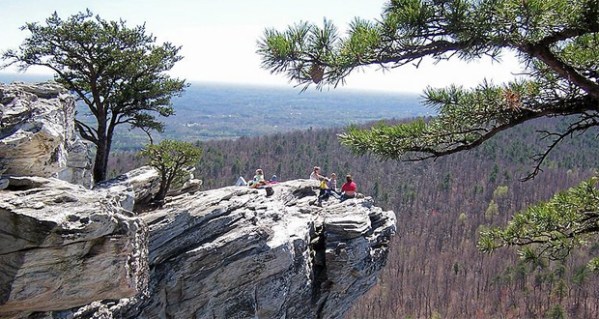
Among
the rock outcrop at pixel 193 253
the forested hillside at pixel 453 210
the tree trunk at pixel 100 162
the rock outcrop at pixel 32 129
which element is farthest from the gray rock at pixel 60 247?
the forested hillside at pixel 453 210

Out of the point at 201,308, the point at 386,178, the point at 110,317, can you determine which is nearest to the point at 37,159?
the point at 110,317

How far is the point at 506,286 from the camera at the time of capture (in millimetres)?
87938

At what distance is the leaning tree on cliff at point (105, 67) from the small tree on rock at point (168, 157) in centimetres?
201

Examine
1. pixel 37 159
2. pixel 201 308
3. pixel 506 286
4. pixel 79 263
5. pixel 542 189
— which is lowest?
pixel 506 286

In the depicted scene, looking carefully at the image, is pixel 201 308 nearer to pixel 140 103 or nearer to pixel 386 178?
pixel 140 103

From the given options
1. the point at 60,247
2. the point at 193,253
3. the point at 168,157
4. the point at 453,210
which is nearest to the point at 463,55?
the point at 60,247

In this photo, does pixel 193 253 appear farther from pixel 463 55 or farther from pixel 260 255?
pixel 463 55

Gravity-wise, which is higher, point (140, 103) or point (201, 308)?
point (140, 103)

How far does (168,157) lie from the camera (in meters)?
16.5

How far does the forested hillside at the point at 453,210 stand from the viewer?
83375 millimetres

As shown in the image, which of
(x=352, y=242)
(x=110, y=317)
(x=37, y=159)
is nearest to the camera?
(x=37, y=159)

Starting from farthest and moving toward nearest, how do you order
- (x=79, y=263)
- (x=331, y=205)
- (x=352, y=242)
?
(x=331, y=205)
(x=352, y=242)
(x=79, y=263)

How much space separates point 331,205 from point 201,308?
769 cm

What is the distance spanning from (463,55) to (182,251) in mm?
11725
